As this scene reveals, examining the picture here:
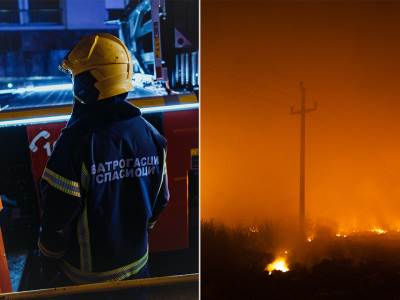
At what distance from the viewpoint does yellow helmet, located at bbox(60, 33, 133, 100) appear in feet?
A: 6.79

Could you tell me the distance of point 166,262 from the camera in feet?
8.00

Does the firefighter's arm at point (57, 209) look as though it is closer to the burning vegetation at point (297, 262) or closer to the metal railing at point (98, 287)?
the metal railing at point (98, 287)

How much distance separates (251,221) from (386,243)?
101 centimetres

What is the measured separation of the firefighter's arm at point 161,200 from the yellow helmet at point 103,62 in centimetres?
45

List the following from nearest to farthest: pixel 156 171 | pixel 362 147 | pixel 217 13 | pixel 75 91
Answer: pixel 75 91
pixel 156 171
pixel 217 13
pixel 362 147

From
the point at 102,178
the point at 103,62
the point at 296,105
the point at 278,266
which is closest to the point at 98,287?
the point at 102,178

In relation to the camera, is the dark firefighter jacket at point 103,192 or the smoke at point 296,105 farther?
the smoke at point 296,105

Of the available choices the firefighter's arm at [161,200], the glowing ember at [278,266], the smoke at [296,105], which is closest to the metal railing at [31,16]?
the firefighter's arm at [161,200]

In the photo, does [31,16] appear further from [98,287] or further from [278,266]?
[278,266]

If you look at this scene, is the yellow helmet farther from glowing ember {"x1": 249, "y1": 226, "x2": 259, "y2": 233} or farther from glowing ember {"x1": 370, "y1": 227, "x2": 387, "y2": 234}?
glowing ember {"x1": 370, "y1": 227, "x2": 387, "y2": 234}

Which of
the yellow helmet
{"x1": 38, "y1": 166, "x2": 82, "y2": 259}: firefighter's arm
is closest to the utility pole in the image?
the yellow helmet

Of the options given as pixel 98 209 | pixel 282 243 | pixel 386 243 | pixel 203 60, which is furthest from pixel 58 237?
pixel 386 243

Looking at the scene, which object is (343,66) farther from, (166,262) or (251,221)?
(166,262)

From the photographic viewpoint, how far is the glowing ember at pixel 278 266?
3.17m
